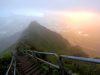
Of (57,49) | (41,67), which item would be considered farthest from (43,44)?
(41,67)

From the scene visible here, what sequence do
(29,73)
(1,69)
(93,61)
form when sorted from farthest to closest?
(1,69) < (29,73) < (93,61)

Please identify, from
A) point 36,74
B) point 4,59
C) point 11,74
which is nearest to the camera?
point 36,74

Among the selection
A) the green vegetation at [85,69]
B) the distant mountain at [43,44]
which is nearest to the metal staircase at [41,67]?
the green vegetation at [85,69]

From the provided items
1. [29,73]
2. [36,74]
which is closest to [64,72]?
[36,74]

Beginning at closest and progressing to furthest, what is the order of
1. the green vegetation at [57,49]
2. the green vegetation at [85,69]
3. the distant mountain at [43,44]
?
the green vegetation at [85,69] < the green vegetation at [57,49] < the distant mountain at [43,44]

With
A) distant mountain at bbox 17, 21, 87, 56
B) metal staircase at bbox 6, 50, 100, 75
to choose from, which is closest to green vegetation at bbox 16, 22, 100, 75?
distant mountain at bbox 17, 21, 87, 56

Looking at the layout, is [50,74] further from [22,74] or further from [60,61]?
[60,61]

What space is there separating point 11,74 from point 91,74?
191 inches

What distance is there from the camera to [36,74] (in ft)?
30.2

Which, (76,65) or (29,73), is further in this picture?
(76,65)

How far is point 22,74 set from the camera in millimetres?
10500

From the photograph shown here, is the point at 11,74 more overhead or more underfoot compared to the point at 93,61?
more underfoot

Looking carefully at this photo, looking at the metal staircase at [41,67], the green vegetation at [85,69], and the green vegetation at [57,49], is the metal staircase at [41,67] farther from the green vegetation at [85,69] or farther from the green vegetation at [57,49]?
the green vegetation at [85,69]

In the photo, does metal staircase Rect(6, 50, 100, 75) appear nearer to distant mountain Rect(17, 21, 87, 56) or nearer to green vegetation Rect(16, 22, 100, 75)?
green vegetation Rect(16, 22, 100, 75)
